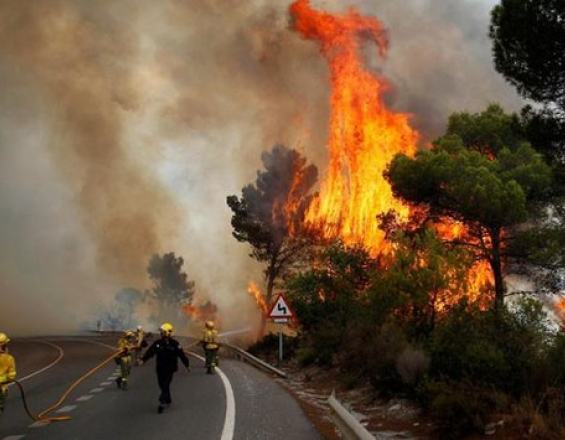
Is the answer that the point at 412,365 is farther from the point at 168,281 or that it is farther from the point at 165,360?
the point at 168,281

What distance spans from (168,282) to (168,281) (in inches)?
7.0

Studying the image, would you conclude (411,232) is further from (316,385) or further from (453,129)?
(316,385)

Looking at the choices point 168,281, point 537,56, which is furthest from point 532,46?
point 168,281

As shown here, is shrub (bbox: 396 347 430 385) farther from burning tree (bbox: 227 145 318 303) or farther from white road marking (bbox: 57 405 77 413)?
burning tree (bbox: 227 145 318 303)

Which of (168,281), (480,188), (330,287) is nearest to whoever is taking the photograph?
(480,188)

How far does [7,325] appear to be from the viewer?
8400 cm

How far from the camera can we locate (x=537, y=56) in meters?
18.5

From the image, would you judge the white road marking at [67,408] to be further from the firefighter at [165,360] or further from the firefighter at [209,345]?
the firefighter at [209,345]

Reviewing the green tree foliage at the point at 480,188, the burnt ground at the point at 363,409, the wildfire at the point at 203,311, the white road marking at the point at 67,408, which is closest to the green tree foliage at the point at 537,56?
the green tree foliage at the point at 480,188

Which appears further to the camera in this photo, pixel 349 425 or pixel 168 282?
pixel 168 282

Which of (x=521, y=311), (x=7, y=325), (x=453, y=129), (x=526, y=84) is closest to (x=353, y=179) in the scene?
(x=453, y=129)

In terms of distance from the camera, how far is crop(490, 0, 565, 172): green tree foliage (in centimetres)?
1811

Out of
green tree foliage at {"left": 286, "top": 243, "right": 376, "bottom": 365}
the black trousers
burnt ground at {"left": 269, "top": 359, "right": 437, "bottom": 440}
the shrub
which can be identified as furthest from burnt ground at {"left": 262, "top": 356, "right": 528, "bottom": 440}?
green tree foliage at {"left": 286, "top": 243, "right": 376, "bottom": 365}

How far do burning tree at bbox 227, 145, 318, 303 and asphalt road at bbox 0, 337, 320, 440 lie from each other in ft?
97.0
